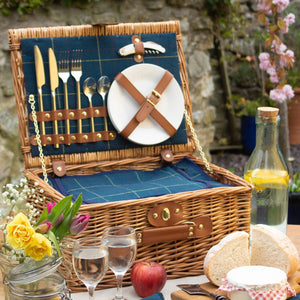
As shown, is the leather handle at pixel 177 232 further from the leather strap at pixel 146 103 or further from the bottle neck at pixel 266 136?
the leather strap at pixel 146 103

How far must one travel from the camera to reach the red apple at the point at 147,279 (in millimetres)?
1132

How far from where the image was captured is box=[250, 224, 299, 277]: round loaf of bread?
1.12 m

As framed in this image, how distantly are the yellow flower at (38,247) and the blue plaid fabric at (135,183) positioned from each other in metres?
0.39

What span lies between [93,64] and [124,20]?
1445 millimetres

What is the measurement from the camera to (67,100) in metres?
1.62

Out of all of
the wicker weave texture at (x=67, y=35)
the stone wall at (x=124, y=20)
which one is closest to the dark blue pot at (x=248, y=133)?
the stone wall at (x=124, y=20)

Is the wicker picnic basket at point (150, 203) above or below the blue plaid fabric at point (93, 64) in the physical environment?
below

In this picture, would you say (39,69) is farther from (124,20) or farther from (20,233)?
(124,20)

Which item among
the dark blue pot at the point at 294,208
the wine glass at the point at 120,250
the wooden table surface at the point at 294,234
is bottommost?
the dark blue pot at the point at 294,208

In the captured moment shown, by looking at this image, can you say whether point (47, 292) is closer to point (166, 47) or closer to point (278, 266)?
point (278, 266)

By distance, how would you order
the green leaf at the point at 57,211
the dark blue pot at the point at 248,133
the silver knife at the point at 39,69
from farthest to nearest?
1. the dark blue pot at the point at 248,133
2. the silver knife at the point at 39,69
3. the green leaf at the point at 57,211

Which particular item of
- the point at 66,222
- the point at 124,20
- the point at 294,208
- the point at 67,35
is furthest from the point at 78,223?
the point at 124,20

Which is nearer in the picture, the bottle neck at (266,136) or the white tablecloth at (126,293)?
the white tablecloth at (126,293)

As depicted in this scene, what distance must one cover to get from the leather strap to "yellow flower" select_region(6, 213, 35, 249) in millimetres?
807
